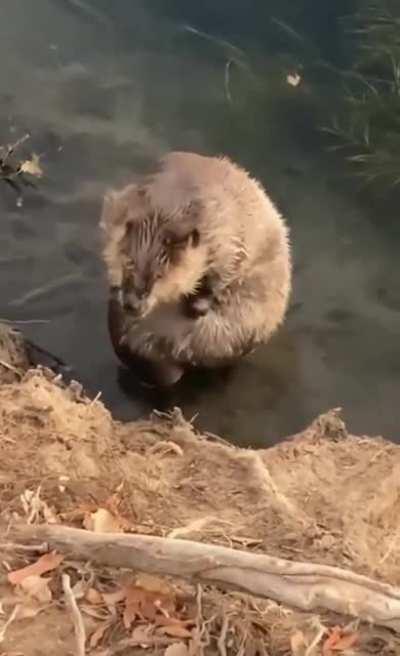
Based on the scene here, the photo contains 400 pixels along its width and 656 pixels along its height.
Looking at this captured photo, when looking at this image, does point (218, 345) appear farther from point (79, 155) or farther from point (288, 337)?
point (79, 155)

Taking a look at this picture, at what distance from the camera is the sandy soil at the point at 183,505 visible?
434 centimetres

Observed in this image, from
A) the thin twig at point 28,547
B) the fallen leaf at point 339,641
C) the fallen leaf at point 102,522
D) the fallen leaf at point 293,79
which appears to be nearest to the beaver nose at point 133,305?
the fallen leaf at point 102,522

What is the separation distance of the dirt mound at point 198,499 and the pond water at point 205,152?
879 mm

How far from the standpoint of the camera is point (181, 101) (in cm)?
828

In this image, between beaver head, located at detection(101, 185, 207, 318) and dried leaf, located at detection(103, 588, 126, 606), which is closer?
dried leaf, located at detection(103, 588, 126, 606)

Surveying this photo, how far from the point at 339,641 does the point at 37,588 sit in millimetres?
981

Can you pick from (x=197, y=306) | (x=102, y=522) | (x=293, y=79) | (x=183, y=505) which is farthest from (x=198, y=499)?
(x=293, y=79)

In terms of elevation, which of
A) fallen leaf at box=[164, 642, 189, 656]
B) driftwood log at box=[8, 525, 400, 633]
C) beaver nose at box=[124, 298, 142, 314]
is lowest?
fallen leaf at box=[164, 642, 189, 656]

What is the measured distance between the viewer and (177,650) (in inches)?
168

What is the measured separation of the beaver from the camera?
19.5 feet

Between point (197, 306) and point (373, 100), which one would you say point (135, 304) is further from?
point (373, 100)

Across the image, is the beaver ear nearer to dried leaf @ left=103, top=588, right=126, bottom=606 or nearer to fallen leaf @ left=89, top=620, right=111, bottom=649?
dried leaf @ left=103, top=588, right=126, bottom=606

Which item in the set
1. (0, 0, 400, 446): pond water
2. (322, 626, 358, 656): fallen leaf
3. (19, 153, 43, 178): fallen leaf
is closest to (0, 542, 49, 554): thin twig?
(322, 626, 358, 656): fallen leaf

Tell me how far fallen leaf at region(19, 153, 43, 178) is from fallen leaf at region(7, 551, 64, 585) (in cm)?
368
